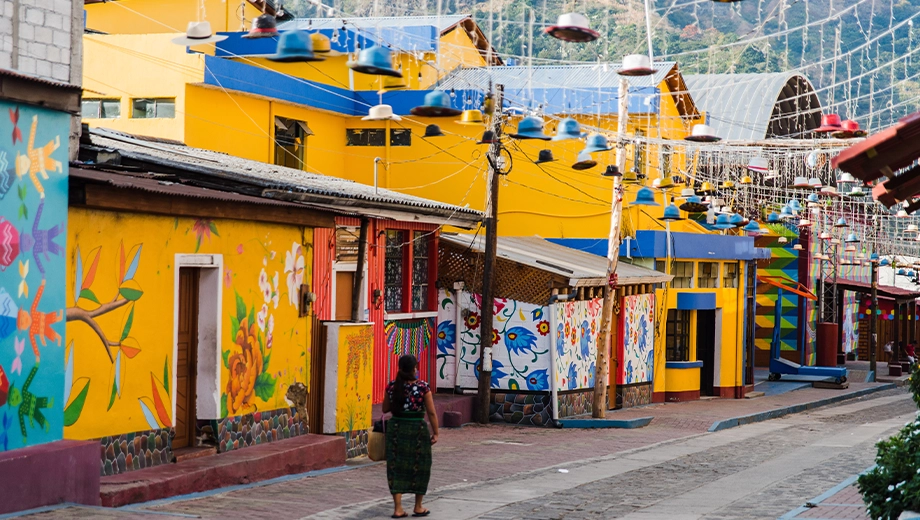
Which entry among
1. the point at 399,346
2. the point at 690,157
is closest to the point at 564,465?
the point at 399,346

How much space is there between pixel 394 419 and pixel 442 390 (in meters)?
12.0

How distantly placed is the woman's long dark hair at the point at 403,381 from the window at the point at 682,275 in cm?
1999

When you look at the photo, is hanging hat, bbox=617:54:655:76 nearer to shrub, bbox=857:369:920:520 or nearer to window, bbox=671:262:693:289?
shrub, bbox=857:369:920:520

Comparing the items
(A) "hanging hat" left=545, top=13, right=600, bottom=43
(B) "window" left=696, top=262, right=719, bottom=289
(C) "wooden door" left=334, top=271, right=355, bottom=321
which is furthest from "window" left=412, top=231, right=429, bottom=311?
(B) "window" left=696, top=262, right=719, bottom=289

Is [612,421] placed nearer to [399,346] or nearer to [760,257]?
[399,346]

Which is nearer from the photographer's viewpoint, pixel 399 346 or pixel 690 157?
pixel 399 346

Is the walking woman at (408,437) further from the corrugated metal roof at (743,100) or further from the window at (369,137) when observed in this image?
the corrugated metal roof at (743,100)

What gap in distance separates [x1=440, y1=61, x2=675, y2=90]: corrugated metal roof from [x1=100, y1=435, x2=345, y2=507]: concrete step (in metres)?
16.9

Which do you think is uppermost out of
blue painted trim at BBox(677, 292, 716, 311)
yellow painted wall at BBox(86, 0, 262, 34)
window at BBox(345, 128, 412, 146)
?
yellow painted wall at BBox(86, 0, 262, 34)

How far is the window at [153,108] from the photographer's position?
24.5m

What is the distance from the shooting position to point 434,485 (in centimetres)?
1381

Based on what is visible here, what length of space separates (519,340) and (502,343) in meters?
0.35

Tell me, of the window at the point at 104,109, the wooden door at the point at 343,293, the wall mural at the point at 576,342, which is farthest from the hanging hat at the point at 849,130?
the window at the point at 104,109

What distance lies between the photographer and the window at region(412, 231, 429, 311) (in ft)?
70.8
